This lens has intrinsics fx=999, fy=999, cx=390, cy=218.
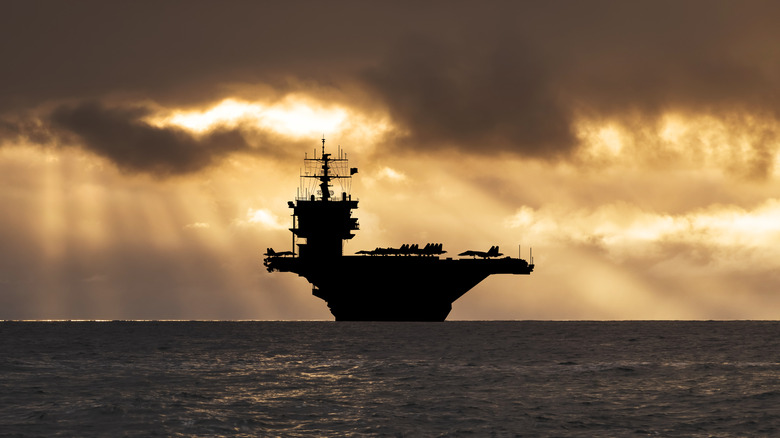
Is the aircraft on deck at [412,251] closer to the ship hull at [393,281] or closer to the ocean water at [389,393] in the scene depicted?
the ship hull at [393,281]

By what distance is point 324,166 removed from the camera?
114 metres

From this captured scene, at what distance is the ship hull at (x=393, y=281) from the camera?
102m

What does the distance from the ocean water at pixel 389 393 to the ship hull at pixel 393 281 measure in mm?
28015

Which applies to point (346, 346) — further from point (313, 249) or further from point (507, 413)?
point (507, 413)

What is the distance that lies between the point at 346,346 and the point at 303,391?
1380 inches

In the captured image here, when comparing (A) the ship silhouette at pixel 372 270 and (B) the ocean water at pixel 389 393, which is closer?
(B) the ocean water at pixel 389 393

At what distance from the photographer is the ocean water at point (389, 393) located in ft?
108

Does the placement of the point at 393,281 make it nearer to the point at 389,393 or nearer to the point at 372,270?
the point at 372,270

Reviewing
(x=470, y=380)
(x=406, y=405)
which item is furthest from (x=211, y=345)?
(x=406, y=405)

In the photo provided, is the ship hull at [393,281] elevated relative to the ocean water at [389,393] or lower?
elevated

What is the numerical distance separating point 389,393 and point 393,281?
2440 inches

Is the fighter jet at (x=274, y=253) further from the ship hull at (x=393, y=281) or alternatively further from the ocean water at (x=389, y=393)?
the ocean water at (x=389, y=393)

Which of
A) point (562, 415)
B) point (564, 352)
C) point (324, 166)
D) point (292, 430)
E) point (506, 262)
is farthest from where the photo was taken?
point (324, 166)

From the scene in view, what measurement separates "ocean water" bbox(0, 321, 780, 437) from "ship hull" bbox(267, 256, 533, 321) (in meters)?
28.0
